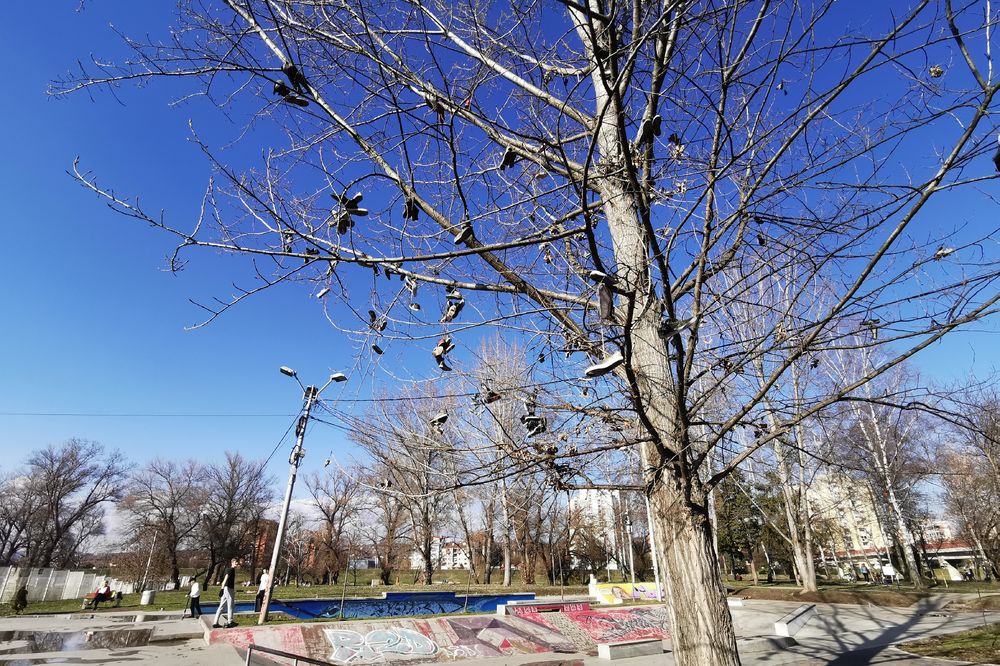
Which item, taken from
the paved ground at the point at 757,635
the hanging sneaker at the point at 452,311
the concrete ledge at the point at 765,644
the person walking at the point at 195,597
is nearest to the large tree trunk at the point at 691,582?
the hanging sneaker at the point at 452,311

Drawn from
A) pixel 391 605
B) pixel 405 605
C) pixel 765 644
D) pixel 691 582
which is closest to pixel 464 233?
pixel 691 582

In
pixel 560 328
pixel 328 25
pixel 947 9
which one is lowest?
pixel 560 328

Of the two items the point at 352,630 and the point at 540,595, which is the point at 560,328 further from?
the point at 540,595

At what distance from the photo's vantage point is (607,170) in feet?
10.3

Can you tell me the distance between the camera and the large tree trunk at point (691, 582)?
105 inches

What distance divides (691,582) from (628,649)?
10800 mm

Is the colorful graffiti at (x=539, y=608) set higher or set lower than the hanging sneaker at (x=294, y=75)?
lower

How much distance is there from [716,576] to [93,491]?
56.3 metres

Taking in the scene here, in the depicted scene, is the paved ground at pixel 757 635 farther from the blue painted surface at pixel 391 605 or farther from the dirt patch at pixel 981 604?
the blue painted surface at pixel 391 605

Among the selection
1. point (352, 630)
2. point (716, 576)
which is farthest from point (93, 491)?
point (716, 576)

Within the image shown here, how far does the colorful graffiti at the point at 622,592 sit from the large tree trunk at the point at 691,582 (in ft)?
69.9

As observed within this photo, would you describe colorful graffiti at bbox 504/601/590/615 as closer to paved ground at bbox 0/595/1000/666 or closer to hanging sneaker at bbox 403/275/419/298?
paved ground at bbox 0/595/1000/666

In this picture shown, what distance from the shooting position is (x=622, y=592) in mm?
22781

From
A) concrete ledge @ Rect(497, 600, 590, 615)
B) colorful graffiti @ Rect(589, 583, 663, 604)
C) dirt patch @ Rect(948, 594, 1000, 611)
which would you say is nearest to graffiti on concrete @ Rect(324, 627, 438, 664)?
concrete ledge @ Rect(497, 600, 590, 615)
